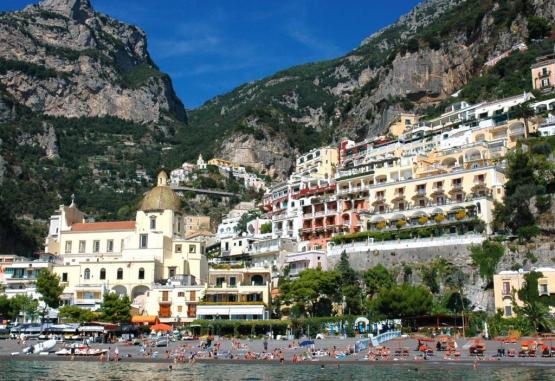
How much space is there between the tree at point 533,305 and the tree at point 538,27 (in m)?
71.6

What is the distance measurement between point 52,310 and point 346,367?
38958 mm

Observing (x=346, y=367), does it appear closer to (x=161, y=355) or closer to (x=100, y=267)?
(x=161, y=355)

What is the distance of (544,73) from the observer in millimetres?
100000

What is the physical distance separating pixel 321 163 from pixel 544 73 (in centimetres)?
3832

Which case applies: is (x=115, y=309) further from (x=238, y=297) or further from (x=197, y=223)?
(x=197, y=223)

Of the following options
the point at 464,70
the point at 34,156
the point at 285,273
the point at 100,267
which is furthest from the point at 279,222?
the point at 34,156

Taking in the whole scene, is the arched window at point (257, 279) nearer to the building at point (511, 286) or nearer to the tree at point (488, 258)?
the tree at point (488, 258)

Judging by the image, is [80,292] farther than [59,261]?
No

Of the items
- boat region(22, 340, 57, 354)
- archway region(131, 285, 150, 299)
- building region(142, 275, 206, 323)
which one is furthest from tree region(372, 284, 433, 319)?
archway region(131, 285, 150, 299)

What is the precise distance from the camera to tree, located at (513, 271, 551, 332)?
182 feet

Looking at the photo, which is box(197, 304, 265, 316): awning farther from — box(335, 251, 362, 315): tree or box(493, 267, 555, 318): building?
box(493, 267, 555, 318): building

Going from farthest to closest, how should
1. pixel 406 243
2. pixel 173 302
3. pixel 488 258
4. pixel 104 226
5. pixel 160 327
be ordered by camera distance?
1. pixel 104 226
2. pixel 173 302
3. pixel 406 243
4. pixel 160 327
5. pixel 488 258

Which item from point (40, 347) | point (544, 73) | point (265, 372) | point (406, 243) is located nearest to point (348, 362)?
point (265, 372)

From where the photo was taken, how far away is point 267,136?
600ft
